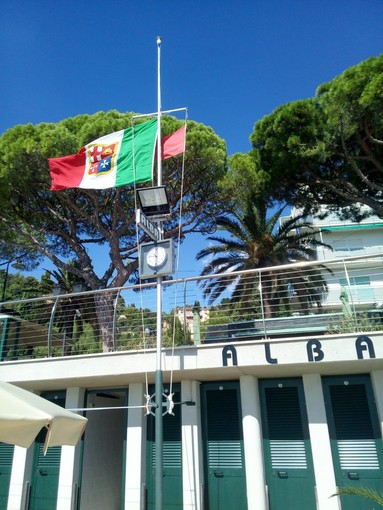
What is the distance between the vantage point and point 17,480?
27.1ft

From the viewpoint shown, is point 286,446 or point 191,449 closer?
point 286,446

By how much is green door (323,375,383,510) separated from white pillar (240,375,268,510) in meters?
1.29

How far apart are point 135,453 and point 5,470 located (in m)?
3.25

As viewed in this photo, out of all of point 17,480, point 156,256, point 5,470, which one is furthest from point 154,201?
point 5,470

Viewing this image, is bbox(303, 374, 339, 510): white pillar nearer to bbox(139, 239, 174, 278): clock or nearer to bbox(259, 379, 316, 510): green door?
bbox(259, 379, 316, 510): green door

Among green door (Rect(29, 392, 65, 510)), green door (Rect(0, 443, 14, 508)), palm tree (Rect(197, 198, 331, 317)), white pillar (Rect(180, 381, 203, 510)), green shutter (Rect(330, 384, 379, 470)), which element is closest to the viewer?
green shutter (Rect(330, 384, 379, 470))

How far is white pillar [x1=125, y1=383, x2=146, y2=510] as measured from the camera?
7.39m

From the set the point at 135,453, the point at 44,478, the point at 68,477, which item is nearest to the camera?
the point at 135,453

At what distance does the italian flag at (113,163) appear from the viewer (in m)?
7.47

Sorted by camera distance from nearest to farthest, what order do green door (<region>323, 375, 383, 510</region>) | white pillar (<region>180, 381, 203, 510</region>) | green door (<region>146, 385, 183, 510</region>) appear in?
green door (<region>323, 375, 383, 510</region>)
white pillar (<region>180, 381, 203, 510</region>)
green door (<region>146, 385, 183, 510</region>)

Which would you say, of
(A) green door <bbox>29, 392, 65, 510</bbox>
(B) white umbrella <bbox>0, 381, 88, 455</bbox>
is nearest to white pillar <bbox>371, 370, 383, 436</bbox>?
(B) white umbrella <bbox>0, 381, 88, 455</bbox>

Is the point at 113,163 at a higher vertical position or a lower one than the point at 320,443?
higher

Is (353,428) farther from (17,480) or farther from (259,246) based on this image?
(259,246)

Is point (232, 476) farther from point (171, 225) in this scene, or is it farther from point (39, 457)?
point (171, 225)
